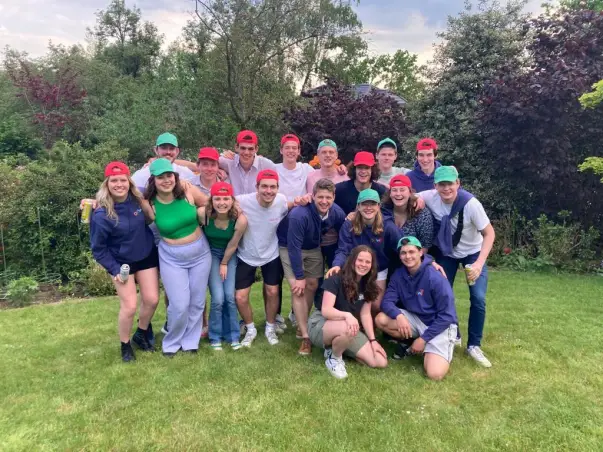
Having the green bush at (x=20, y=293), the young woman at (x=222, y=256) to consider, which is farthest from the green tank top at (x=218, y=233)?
the green bush at (x=20, y=293)

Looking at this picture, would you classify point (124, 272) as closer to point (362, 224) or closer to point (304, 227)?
point (304, 227)

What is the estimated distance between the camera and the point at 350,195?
4.90 m

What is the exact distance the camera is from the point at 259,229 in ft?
15.9

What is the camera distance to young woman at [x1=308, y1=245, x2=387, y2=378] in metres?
4.21

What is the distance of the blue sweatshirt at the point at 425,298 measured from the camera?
4.29 m

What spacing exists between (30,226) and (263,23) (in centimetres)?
1149

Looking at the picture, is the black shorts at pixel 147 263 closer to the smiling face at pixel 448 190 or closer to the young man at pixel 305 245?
the young man at pixel 305 245

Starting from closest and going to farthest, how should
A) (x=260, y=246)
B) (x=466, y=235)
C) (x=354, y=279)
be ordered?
(x=354, y=279)
(x=466, y=235)
(x=260, y=246)

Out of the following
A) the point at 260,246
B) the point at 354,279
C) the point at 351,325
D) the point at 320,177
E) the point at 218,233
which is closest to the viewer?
the point at 351,325

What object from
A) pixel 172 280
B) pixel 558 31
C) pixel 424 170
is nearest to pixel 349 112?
pixel 558 31

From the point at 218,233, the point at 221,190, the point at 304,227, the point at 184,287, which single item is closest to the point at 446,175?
the point at 304,227

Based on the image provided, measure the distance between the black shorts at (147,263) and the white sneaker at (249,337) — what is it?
1279 millimetres

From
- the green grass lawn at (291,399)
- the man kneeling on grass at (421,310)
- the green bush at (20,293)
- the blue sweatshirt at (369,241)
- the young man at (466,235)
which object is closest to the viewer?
the green grass lawn at (291,399)

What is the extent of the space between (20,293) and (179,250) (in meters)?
4.31
